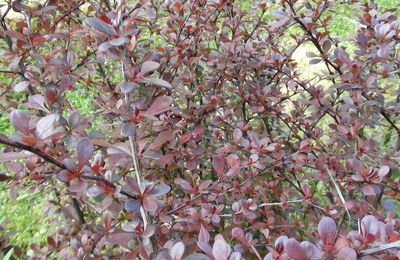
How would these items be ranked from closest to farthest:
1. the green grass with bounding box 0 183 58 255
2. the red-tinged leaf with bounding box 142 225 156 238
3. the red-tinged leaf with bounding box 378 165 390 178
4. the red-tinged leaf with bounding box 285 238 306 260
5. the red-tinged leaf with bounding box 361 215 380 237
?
the red-tinged leaf with bounding box 285 238 306 260, the red-tinged leaf with bounding box 361 215 380 237, the red-tinged leaf with bounding box 142 225 156 238, the red-tinged leaf with bounding box 378 165 390 178, the green grass with bounding box 0 183 58 255

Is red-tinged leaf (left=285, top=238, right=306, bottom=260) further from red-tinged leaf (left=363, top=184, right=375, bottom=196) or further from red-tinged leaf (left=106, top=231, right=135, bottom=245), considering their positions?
red-tinged leaf (left=363, top=184, right=375, bottom=196)

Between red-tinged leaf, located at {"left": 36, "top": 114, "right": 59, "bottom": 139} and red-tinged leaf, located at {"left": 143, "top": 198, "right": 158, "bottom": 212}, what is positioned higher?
red-tinged leaf, located at {"left": 36, "top": 114, "right": 59, "bottom": 139}

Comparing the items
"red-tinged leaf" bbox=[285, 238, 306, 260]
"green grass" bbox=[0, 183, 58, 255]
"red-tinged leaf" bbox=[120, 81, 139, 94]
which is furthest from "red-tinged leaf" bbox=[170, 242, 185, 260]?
"green grass" bbox=[0, 183, 58, 255]

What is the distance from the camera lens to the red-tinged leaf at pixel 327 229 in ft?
2.25

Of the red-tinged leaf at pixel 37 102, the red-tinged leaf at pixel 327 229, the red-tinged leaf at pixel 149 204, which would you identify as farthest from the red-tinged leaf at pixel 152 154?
the red-tinged leaf at pixel 327 229

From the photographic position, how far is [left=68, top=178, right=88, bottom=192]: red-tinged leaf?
70 centimetres

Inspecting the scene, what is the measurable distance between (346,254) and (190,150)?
2.51 ft

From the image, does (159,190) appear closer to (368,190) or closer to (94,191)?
(94,191)

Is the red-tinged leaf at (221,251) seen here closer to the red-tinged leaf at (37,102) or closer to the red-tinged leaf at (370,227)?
the red-tinged leaf at (370,227)

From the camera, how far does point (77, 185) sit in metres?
0.71

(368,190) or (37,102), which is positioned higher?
(37,102)

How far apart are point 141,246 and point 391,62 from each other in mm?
1138

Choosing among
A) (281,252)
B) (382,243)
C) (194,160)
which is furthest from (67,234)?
(382,243)

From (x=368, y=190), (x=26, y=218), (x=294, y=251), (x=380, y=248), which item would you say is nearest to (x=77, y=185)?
(x=294, y=251)
